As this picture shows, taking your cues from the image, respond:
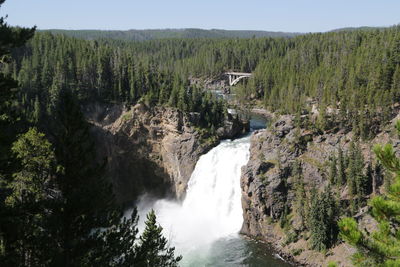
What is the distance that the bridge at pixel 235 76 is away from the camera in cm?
16673

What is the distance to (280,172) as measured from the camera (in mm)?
61969

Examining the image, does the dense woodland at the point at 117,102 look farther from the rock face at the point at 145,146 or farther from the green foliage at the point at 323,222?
the rock face at the point at 145,146

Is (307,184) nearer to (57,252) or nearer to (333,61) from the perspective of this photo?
(57,252)

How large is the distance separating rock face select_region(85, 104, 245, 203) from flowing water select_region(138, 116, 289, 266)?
3727 millimetres

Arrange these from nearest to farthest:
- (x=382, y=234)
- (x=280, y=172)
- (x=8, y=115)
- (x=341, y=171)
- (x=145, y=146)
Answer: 1. (x=382, y=234)
2. (x=8, y=115)
3. (x=341, y=171)
4. (x=280, y=172)
5. (x=145, y=146)

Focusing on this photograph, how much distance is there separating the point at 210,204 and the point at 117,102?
32.4 m

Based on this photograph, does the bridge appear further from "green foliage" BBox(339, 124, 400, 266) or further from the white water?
"green foliage" BBox(339, 124, 400, 266)

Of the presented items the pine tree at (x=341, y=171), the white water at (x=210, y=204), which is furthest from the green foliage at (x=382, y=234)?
the pine tree at (x=341, y=171)

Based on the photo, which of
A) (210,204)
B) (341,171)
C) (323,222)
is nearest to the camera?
(323,222)

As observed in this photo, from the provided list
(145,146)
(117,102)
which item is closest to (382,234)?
(145,146)

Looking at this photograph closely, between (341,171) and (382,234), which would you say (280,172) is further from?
(382,234)

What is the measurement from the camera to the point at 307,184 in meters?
60.6

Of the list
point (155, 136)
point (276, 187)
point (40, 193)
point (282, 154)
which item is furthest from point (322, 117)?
point (40, 193)

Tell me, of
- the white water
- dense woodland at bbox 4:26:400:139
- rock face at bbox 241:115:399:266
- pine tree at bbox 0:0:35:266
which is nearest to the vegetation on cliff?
pine tree at bbox 0:0:35:266
